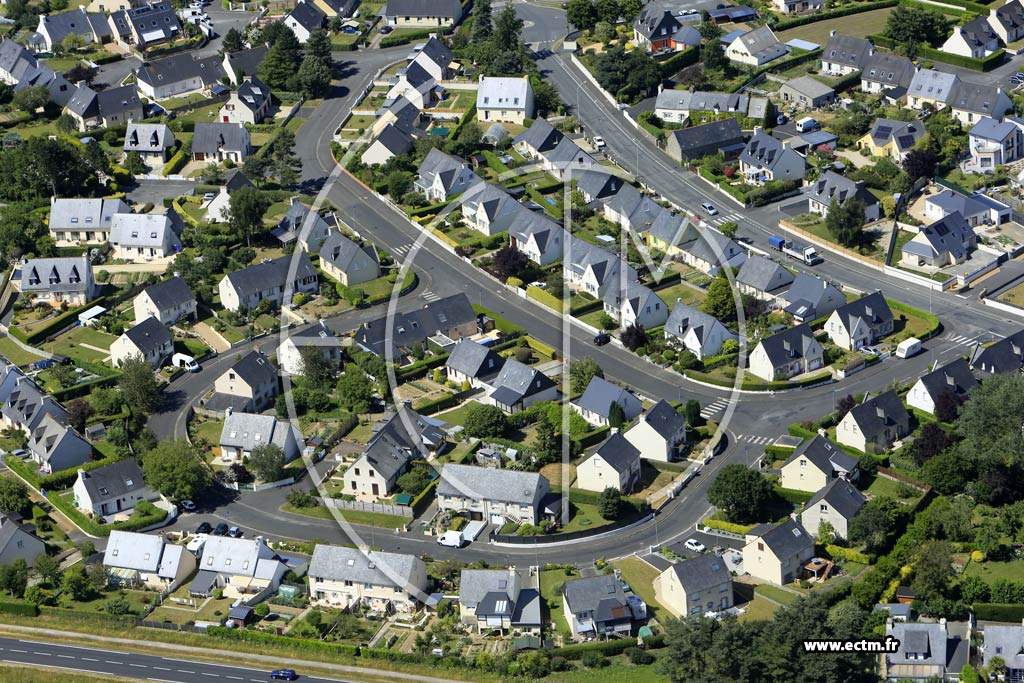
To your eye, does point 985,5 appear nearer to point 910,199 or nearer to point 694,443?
point 910,199

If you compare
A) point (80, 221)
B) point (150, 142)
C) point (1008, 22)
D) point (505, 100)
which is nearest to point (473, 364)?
point (80, 221)

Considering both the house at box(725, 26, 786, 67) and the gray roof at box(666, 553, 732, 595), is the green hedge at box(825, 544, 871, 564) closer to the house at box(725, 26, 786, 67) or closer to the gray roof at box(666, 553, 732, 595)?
the gray roof at box(666, 553, 732, 595)

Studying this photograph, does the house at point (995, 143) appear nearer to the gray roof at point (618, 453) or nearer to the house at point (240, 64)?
the gray roof at point (618, 453)

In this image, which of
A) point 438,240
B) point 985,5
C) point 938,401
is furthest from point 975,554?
point 985,5

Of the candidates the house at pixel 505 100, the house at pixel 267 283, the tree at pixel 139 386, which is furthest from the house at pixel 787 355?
the house at pixel 505 100

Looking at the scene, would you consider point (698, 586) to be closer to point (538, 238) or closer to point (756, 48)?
point (538, 238)

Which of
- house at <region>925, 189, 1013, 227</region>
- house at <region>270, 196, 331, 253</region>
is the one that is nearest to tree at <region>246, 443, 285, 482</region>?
house at <region>270, 196, 331, 253</region>

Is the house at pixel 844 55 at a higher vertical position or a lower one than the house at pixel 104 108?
higher
